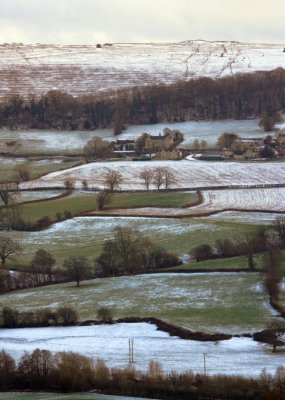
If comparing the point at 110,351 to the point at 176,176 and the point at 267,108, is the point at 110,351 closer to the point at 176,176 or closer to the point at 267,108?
the point at 176,176

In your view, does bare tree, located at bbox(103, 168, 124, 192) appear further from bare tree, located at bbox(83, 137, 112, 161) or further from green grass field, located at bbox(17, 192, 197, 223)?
bare tree, located at bbox(83, 137, 112, 161)

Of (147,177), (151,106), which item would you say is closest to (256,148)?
(147,177)

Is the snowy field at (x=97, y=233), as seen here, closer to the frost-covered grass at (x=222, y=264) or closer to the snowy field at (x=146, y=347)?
the frost-covered grass at (x=222, y=264)

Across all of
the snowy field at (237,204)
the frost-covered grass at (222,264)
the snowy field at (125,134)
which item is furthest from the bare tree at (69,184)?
the frost-covered grass at (222,264)

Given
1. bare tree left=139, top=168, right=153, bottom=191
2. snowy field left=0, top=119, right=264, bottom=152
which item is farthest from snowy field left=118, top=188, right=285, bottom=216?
snowy field left=0, top=119, right=264, bottom=152

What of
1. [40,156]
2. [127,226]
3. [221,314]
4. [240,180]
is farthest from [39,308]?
[40,156]

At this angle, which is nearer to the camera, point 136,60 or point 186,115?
point 186,115
